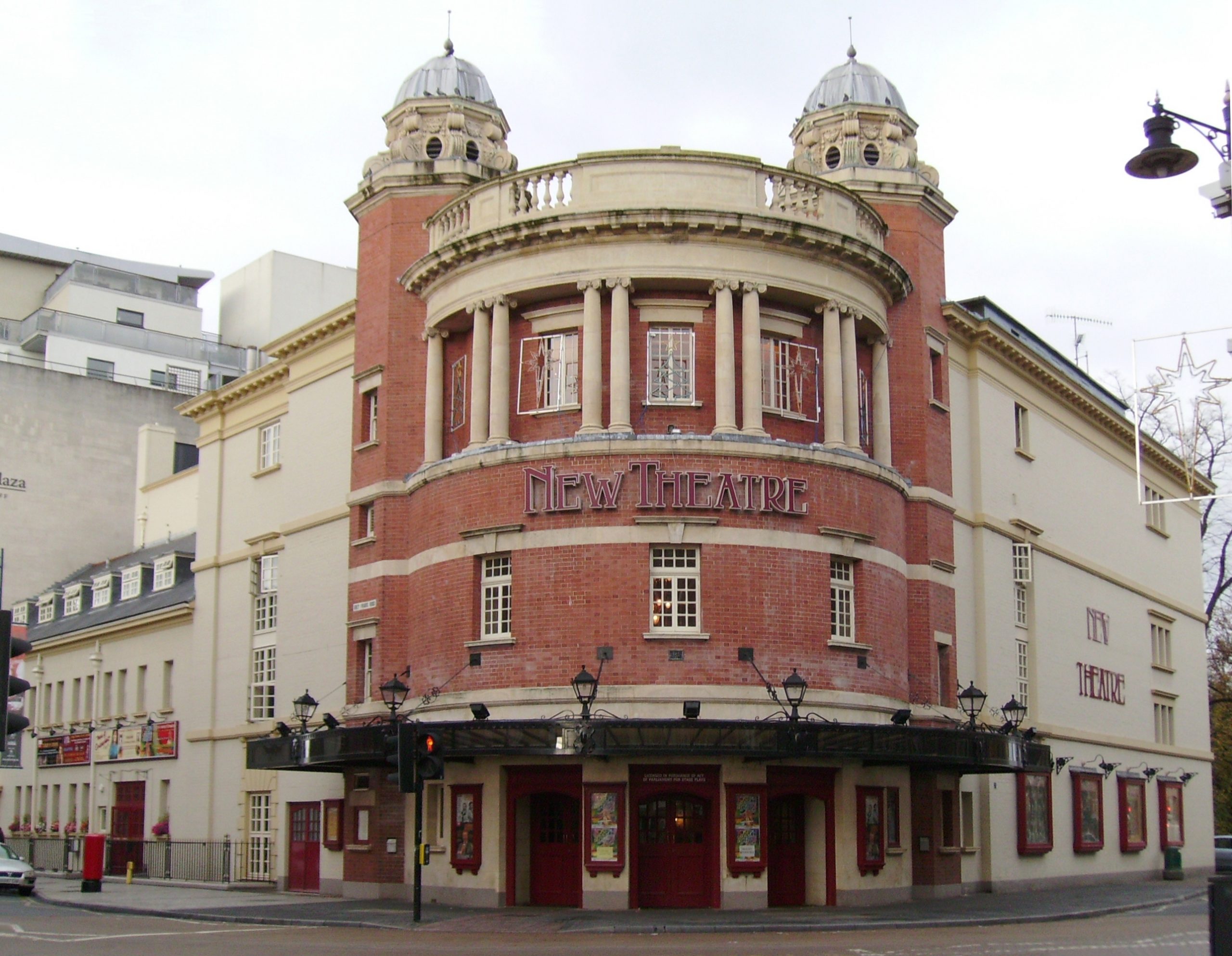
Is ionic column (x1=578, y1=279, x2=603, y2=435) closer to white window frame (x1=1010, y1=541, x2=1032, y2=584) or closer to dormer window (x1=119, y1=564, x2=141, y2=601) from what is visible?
white window frame (x1=1010, y1=541, x2=1032, y2=584)

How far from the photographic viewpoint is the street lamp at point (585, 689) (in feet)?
93.6

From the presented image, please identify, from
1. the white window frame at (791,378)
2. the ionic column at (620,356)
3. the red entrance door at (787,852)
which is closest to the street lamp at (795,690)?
the red entrance door at (787,852)

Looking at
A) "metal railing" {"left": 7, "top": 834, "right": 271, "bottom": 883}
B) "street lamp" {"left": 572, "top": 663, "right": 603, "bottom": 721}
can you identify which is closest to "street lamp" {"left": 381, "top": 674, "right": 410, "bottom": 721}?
"street lamp" {"left": 572, "top": 663, "right": 603, "bottom": 721}

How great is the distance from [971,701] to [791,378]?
8.17 m

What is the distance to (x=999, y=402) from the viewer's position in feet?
132

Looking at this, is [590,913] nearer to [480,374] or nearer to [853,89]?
[480,374]

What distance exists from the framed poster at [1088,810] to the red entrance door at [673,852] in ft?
52.0

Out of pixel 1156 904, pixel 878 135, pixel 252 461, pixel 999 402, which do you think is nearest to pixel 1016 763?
pixel 1156 904

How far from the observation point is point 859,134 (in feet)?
121

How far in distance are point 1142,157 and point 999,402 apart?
80.3 feet

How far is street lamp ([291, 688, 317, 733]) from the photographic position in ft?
110

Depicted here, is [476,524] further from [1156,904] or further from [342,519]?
[1156,904]

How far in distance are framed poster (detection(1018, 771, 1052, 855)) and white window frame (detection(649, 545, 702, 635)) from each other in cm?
1192

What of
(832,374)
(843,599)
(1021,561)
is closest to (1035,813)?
(1021,561)
